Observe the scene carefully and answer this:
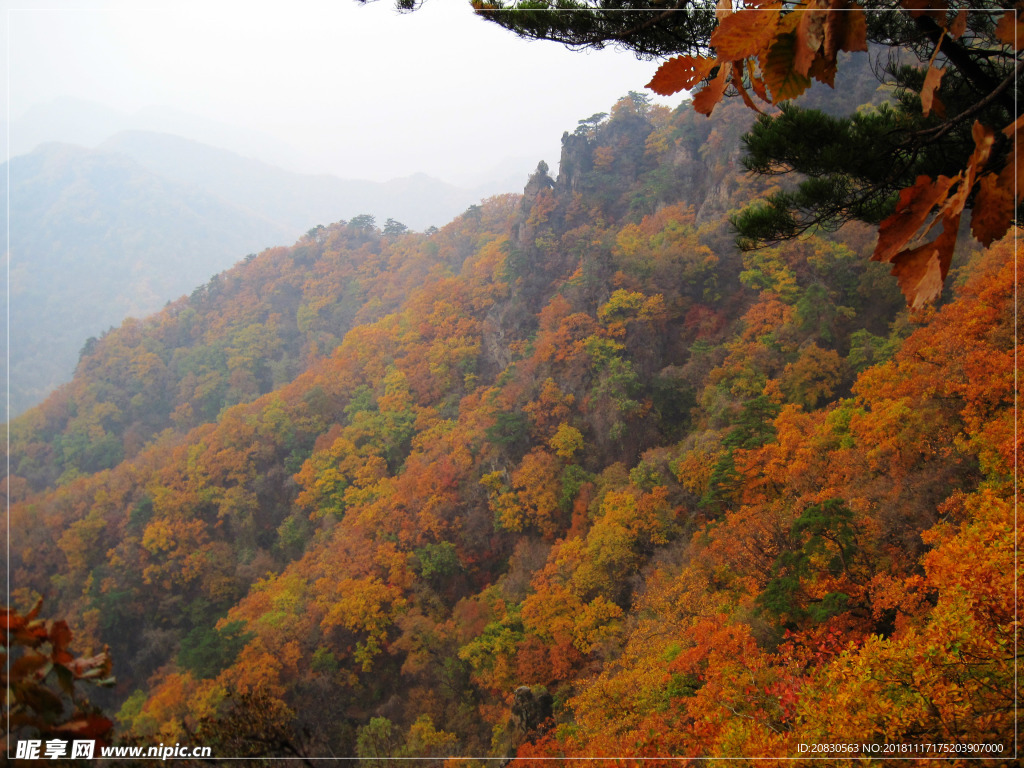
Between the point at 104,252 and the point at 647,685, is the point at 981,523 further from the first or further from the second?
the point at 104,252

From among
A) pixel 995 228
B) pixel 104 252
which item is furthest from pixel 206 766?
pixel 104 252

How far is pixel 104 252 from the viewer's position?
205ft

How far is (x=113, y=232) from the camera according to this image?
64.8m

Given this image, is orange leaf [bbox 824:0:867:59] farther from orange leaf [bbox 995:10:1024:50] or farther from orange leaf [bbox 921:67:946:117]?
orange leaf [bbox 995:10:1024:50]

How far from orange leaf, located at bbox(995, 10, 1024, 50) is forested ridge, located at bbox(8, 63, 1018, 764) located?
1.76m

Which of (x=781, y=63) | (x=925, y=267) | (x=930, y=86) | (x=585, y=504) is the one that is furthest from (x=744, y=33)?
(x=585, y=504)

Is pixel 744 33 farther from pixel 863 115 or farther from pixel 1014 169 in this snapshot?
pixel 863 115

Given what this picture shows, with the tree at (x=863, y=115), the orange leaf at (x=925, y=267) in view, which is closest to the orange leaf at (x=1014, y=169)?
the tree at (x=863, y=115)

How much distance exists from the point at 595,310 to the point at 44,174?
90.8m

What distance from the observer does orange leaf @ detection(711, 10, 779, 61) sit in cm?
79

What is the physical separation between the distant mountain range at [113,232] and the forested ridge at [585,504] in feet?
87.0

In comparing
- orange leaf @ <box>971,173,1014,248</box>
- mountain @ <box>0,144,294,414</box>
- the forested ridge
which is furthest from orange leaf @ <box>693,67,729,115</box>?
mountain @ <box>0,144,294,414</box>

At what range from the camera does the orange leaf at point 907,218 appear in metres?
0.77

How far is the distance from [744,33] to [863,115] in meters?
4.09
